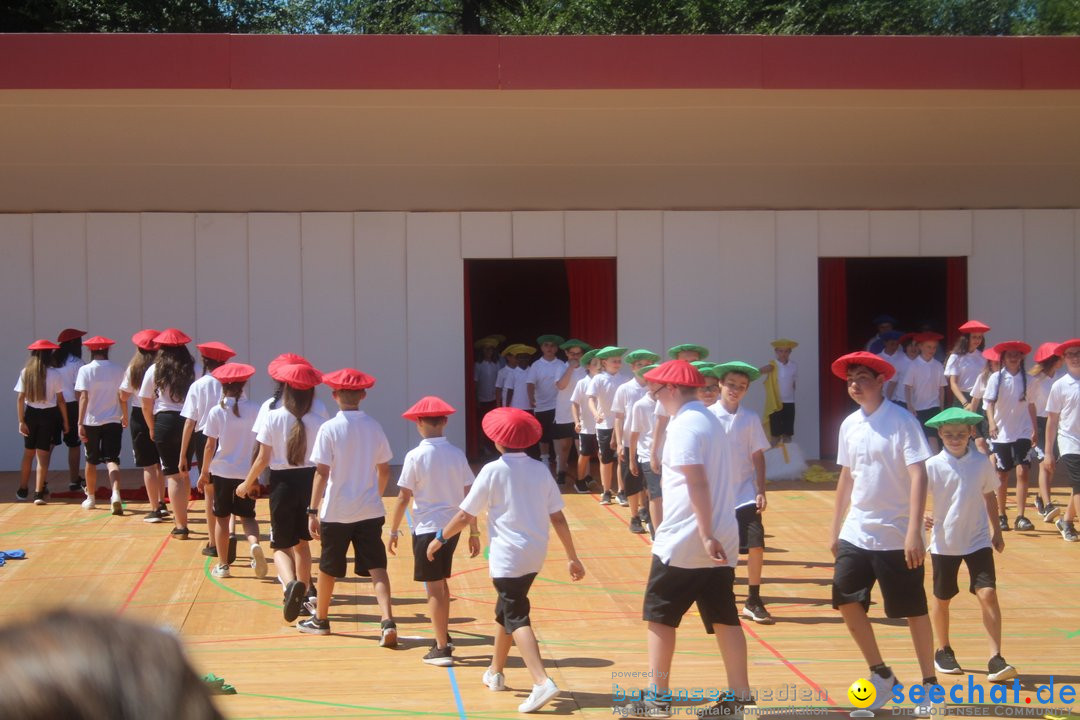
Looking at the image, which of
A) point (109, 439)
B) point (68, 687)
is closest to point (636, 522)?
point (109, 439)

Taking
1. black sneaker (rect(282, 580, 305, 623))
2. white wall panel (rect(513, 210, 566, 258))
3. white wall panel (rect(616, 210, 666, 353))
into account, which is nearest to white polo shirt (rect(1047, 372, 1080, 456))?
black sneaker (rect(282, 580, 305, 623))

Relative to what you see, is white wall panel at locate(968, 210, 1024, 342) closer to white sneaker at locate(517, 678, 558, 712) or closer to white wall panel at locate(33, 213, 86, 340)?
white sneaker at locate(517, 678, 558, 712)

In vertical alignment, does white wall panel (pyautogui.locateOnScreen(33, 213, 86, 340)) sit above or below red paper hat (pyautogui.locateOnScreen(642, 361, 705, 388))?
above

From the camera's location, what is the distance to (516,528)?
611 cm

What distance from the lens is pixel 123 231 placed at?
16.0 meters

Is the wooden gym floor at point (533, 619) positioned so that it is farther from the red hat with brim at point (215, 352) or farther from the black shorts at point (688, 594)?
the red hat with brim at point (215, 352)

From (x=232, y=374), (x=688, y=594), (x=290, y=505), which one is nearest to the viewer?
(x=688, y=594)

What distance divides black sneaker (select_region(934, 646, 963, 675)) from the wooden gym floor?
0.10m

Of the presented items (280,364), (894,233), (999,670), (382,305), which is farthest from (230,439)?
(894,233)

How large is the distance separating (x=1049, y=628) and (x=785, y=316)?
30.4 feet

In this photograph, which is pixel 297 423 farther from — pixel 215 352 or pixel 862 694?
pixel 862 694

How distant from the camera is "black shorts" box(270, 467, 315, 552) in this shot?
308 inches

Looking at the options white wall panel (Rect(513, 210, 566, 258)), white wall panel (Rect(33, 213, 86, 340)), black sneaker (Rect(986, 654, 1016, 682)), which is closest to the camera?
black sneaker (Rect(986, 654, 1016, 682))

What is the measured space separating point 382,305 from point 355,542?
Answer: 361 inches
